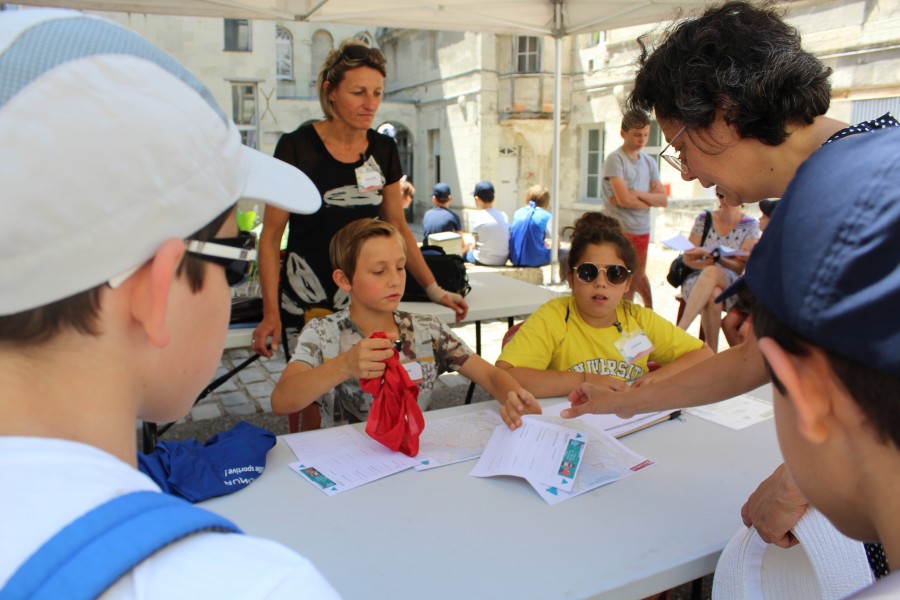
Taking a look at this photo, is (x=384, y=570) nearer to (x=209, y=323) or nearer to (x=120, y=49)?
(x=209, y=323)

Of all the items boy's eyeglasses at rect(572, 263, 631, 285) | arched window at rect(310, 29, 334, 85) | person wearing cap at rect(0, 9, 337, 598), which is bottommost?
boy's eyeglasses at rect(572, 263, 631, 285)

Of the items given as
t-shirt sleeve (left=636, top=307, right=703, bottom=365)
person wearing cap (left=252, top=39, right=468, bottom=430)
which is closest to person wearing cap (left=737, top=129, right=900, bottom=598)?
t-shirt sleeve (left=636, top=307, right=703, bottom=365)

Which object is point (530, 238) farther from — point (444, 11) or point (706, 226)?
point (706, 226)

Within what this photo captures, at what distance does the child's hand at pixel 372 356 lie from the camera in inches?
74.4

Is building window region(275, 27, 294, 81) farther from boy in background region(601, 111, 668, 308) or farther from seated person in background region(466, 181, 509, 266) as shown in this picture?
boy in background region(601, 111, 668, 308)

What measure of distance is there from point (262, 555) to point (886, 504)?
0.64m

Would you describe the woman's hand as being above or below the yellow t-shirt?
above

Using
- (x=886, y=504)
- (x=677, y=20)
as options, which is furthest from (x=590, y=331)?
(x=886, y=504)

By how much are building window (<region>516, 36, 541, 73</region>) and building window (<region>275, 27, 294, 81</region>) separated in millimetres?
10043

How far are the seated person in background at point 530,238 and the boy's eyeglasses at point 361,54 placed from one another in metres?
5.59

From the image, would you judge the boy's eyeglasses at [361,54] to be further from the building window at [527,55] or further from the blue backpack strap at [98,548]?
the building window at [527,55]

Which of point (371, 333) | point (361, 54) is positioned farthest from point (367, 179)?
point (371, 333)

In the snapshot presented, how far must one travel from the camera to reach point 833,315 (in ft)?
2.02

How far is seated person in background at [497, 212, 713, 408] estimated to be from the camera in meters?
2.59
